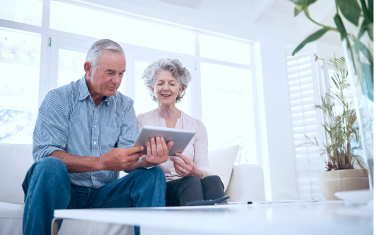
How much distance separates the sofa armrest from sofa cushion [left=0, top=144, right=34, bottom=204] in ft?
4.67

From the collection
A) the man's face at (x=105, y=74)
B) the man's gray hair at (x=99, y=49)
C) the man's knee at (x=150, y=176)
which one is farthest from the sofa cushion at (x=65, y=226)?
the man's gray hair at (x=99, y=49)

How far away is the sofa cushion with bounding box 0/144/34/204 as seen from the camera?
187 cm

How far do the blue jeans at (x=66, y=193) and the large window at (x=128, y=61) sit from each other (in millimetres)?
2129

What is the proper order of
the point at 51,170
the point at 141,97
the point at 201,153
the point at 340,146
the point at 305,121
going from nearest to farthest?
the point at 51,170, the point at 201,153, the point at 340,146, the point at 141,97, the point at 305,121

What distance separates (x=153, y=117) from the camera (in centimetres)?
211

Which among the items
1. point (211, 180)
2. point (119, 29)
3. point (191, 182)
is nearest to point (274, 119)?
point (119, 29)

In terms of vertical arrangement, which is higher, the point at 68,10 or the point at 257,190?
the point at 68,10

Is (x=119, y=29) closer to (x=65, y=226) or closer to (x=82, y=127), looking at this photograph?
(x=82, y=127)

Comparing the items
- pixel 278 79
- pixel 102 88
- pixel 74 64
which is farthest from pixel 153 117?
pixel 278 79

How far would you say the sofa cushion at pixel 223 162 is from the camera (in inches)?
93.8

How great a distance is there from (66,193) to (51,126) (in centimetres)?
41

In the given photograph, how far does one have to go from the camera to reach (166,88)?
6.92ft

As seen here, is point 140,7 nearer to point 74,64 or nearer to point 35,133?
point 74,64

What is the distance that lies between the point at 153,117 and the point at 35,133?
838 mm
